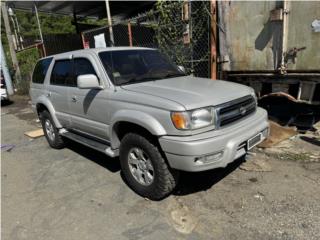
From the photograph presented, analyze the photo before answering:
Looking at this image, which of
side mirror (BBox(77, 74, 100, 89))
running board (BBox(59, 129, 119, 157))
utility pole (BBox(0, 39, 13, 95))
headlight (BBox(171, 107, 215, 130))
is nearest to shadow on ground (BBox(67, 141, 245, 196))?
running board (BBox(59, 129, 119, 157))

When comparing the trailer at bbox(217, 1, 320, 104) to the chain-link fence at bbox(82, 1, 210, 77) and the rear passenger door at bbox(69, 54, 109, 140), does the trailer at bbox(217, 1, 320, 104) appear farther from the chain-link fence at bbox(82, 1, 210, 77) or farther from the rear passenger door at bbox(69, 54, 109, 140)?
the rear passenger door at bbox(69, 54, 109, 140)

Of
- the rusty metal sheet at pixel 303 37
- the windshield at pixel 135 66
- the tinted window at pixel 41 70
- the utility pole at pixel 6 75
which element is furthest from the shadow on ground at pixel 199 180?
the utility pole at pixel 6 75

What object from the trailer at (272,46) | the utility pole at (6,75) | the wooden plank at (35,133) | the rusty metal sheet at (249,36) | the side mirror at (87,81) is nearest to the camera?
the side mirror at (87,81)

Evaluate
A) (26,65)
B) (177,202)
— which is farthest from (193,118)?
(26,65)

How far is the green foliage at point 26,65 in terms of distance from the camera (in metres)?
14.2

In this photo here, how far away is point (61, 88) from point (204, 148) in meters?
3.06

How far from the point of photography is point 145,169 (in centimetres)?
368

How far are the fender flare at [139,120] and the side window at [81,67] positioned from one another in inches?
35.8

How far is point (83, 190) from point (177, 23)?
14.8ft

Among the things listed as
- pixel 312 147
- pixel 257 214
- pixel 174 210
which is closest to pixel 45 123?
pixel 174 210

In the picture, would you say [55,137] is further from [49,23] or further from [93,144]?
[49,23]

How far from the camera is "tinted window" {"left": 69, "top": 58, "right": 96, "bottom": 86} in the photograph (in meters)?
4.42

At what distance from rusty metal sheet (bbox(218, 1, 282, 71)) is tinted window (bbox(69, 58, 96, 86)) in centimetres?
288

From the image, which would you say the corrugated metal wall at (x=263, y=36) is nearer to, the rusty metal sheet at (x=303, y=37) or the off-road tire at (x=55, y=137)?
the rusty metal sheet at (x=303, y=37)
